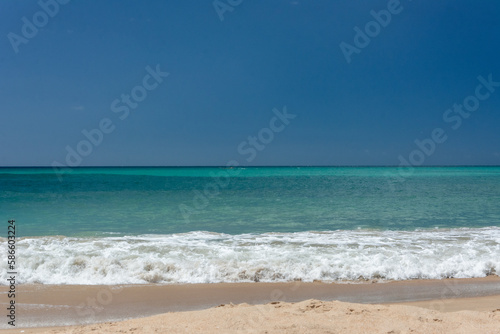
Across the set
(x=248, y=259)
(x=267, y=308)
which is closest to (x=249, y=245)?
(x=248, y=259)

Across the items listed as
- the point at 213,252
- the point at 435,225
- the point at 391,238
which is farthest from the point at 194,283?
the point at 435,225

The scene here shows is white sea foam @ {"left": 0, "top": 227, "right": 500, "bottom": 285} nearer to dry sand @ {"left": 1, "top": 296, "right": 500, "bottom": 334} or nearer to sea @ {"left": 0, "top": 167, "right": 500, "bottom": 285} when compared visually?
sea @ {"left": 0, "top": 167, "right": 500, "bottom": 285}

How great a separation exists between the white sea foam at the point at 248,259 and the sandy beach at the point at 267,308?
0.39m

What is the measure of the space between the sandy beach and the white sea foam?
0.39 meters

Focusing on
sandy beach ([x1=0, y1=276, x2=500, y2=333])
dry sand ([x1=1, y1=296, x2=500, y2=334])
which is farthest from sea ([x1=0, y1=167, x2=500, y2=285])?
dry sand ([x1=1, y1=296, x2=500, y2=334])

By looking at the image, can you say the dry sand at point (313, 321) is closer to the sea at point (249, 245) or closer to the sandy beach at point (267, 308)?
the sandy beach at point (267, 308)

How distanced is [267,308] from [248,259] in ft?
11.6

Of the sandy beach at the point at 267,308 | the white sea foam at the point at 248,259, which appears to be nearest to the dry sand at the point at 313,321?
the sandy beach at the point at 267,308

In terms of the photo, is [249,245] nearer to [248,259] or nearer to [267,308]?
[248,259]

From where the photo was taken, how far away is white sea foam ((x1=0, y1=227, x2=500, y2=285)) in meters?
8.05

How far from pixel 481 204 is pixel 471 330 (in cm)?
2014

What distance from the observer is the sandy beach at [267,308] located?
191 inches

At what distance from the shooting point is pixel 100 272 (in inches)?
319

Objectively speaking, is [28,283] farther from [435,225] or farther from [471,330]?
[435,225]
